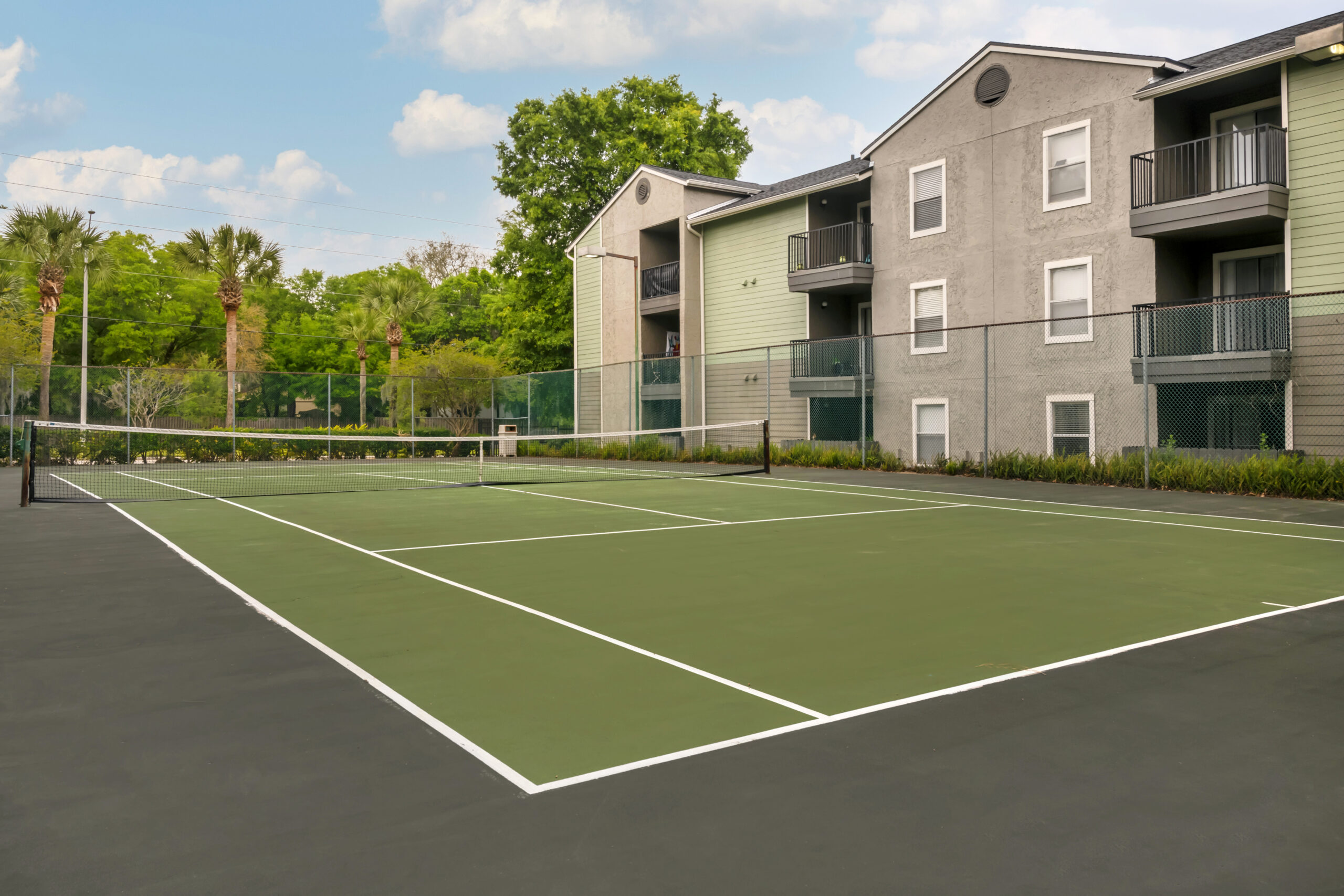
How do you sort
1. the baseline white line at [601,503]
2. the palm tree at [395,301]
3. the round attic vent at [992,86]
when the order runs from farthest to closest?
the palm tree at [395,301] → the round attic vent at [992,86] → the baseline white line at [601,503]

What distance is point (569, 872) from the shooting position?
2928mm

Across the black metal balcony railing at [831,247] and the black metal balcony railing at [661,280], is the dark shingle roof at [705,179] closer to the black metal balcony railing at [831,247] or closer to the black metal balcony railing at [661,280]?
the black metal balcony railing at [661,280]

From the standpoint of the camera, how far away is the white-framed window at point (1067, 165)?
20.8 m

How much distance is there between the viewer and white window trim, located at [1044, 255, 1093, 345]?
67.4 ft

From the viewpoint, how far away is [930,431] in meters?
23.9

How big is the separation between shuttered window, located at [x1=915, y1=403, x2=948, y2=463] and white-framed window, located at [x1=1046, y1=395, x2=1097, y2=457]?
9.26 ft

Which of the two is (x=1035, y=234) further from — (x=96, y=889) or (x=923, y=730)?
(x=96, y=889)

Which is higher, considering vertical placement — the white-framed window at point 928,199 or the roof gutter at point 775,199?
the roof gutter at point 775,199

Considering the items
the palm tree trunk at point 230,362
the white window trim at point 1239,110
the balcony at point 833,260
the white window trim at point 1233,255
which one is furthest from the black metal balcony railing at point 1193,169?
the palm tree trunk at point 230,362

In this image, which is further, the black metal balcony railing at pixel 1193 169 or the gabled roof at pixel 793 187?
the gabled roof at pixel 793 187

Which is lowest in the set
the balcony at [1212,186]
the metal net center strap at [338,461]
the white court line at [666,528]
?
the white court line at [666,528]

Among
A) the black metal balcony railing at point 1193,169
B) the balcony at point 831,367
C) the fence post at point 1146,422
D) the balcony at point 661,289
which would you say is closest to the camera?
the fence post at point 1146,422

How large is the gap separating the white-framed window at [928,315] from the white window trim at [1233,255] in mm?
5929

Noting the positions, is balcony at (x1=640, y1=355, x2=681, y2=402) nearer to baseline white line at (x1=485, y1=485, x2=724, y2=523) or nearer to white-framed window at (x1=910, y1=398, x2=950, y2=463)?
white-framed window at (x1=910, y1=398, x2=950, y2=463)
